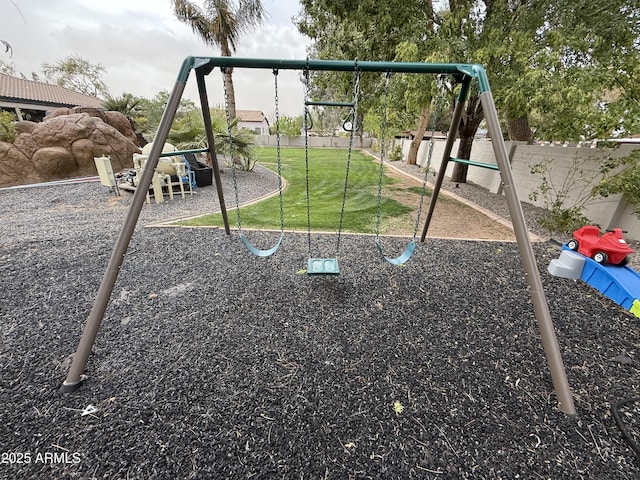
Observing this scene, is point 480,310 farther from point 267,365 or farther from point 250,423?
point 250,423

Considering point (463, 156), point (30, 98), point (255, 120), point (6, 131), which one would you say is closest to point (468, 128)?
point (463, 156)

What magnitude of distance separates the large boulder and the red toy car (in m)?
10.5

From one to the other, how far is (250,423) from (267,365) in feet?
1.24

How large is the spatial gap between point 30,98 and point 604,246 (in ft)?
76.2

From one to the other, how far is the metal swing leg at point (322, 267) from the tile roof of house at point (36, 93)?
1838cm

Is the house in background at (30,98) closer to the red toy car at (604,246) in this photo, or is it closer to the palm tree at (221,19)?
the palm tree at (221,19)

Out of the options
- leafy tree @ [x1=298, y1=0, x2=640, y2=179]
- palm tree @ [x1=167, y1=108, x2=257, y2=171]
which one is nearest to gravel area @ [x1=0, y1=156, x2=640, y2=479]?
leafy tree @ [x1=298, y1=0, x2=640, y2=179]

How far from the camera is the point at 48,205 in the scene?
199 inches

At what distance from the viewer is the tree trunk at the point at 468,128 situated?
6348 millimetres

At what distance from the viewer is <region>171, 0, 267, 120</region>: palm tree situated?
8.16 meters

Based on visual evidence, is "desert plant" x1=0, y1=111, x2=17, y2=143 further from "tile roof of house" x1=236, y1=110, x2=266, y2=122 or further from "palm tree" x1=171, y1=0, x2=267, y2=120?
"tile roof of house" x1=236, y1=110, x2=266, y2=122

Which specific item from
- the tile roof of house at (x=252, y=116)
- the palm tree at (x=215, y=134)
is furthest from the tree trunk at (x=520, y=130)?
the tile roof of house at (x=252, y=116)

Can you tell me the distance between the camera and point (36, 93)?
15805 mm

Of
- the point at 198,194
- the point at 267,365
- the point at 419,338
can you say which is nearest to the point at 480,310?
the point at 419,338
